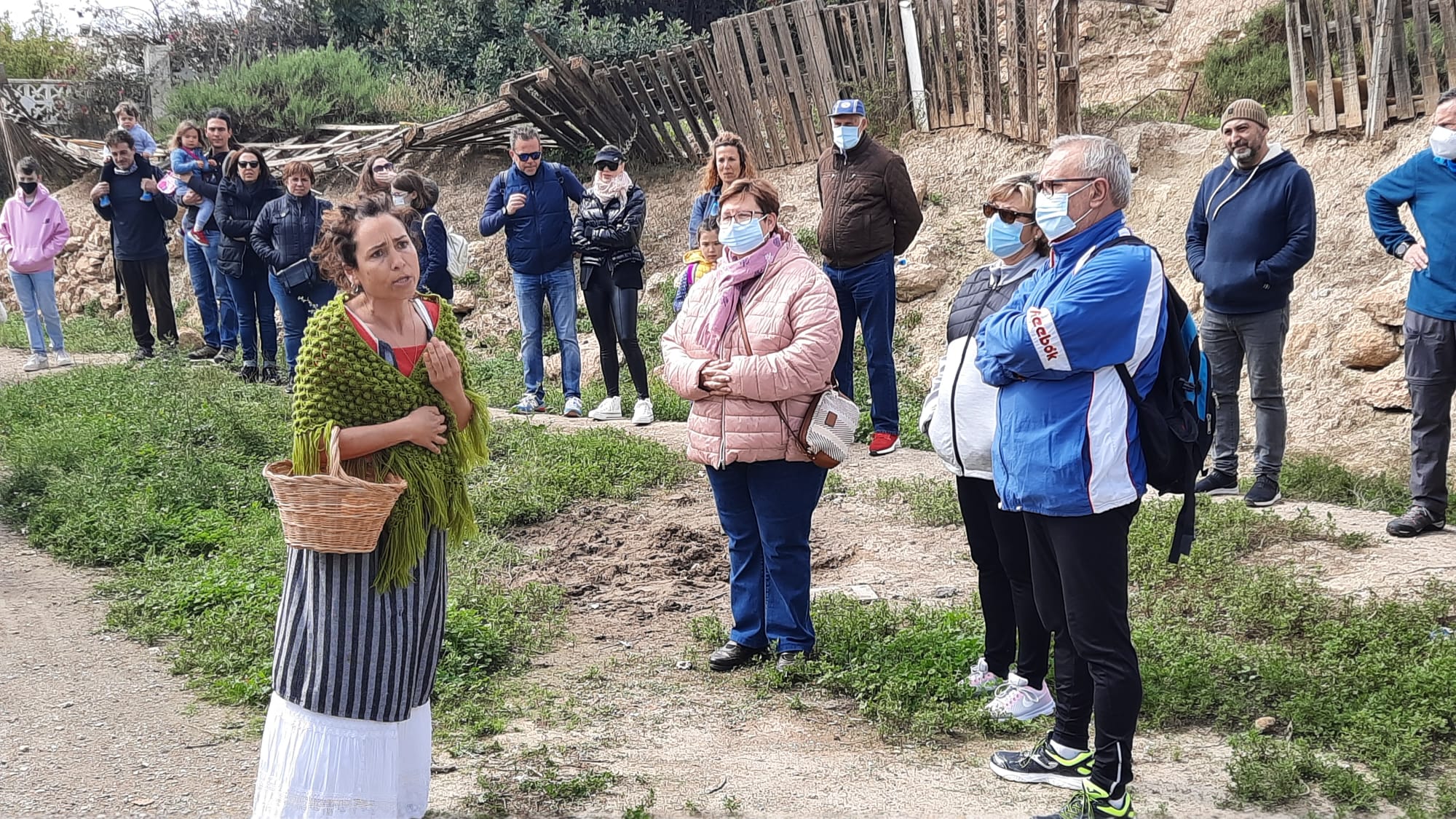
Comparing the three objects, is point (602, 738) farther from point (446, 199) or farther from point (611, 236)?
point (446, 199)

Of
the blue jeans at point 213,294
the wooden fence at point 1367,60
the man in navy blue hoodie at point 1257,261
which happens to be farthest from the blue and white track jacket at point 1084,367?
the blue jeans at point 213,294

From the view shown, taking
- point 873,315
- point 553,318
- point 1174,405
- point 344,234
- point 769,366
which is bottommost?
point 1174,405

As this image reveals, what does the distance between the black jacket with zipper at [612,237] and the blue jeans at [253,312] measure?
3.56 metres

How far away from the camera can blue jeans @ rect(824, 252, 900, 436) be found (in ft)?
25.9

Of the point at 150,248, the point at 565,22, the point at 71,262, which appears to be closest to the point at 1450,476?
the point at 150,248

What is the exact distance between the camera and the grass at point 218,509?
5.41 m

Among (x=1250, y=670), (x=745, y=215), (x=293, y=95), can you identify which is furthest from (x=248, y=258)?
(x=1250, y=670)

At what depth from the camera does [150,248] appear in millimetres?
11734

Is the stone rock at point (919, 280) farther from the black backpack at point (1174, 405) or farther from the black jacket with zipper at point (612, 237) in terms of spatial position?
the black backpack at point (1174, 405)

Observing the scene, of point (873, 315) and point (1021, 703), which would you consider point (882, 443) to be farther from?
point (1021, 703)

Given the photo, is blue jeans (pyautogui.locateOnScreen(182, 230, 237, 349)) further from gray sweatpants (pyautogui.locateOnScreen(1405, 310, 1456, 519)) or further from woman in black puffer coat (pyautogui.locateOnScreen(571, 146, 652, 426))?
gray sweatpants (pyautogui.locateOnScreen(1405, 310, 1456, 519))

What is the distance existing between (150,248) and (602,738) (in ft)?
30.0

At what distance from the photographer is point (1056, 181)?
368 cm

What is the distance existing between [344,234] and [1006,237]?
2.37 metres
